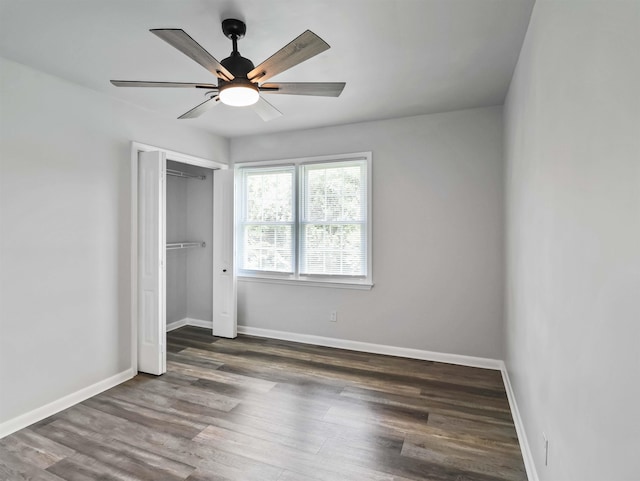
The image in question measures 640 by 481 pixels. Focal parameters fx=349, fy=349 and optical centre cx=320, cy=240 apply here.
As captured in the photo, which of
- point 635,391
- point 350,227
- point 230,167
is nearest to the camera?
point 635,391

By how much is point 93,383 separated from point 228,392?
1.23 m

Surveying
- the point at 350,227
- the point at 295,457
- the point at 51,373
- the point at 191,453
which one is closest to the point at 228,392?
the point at 191,453

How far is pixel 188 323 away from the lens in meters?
5.33

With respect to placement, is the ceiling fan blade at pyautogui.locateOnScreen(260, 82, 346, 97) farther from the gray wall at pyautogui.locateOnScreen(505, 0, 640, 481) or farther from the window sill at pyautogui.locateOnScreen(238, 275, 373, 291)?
the window sill at pyautogui.locateOnScreen(238, 275, 373, 291)

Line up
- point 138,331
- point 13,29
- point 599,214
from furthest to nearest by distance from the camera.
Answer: point 138,331 → point 13,29 → point 599,214

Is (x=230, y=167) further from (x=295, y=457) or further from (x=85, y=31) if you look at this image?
(x=295, y=457)

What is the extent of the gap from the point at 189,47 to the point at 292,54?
0.52m

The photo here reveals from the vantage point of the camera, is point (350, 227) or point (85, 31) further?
point (350, 227)

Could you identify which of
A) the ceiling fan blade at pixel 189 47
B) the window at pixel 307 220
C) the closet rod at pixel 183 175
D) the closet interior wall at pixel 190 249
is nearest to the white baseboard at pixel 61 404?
the closet interior wall at pixel 190 249

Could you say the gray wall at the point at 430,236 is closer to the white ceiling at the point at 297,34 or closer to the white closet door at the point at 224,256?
the white ceiling at the point at 297,34

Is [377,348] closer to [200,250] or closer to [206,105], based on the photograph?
[200,250]

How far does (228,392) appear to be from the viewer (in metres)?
3.14

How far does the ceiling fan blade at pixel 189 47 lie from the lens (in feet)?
5.27

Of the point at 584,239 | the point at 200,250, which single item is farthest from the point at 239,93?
the point at 200,250
